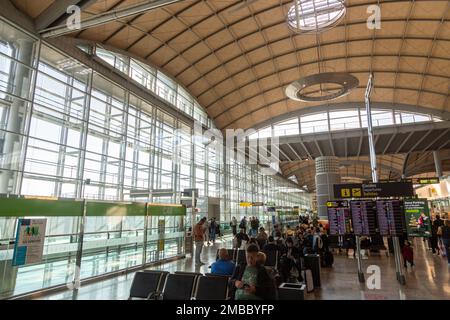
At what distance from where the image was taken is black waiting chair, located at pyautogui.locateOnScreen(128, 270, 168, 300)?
5480 mm

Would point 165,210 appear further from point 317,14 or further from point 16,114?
point 317,14

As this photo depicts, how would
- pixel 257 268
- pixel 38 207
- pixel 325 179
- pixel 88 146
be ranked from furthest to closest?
pixel 325 179
pixel 88 146
pixel 38 207
pixel 257 268

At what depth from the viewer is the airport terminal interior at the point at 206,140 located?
856 centimetres

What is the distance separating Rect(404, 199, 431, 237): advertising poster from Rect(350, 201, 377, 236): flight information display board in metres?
7.97

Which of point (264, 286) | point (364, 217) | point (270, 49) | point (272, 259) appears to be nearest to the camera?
point (264, 286)

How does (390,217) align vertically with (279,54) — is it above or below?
below

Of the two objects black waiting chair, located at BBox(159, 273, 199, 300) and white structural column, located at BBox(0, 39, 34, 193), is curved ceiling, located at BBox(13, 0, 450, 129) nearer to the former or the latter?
white structural column, located at BBox(0, 39, 34, 193)

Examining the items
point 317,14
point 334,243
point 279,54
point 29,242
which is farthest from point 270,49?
point 29,242

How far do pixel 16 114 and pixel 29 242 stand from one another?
6690 millimetres

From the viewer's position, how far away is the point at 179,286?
5.29 m

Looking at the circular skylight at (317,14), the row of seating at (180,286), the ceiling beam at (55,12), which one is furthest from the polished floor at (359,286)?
the circular skylight at (317,14)

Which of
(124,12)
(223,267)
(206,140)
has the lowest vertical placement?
(223,267)

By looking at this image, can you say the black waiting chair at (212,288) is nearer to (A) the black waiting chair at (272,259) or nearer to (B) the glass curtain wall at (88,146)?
(A) the black waiting chair at (272,259)

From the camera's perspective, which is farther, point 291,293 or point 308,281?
point 308,281
